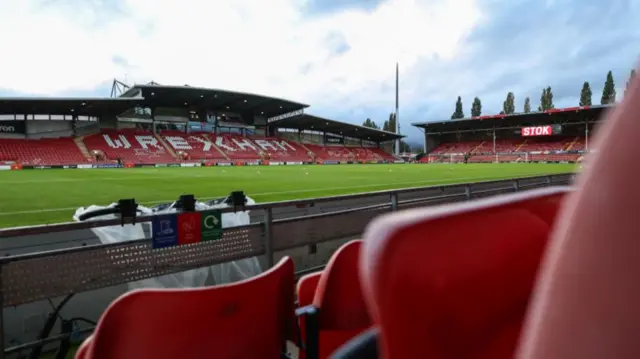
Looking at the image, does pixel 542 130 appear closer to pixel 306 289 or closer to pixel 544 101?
pixel 544 101

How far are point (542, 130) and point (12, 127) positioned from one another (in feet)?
210

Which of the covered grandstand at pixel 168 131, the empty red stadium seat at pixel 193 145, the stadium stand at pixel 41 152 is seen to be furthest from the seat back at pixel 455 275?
the empty red stadium seat at pixel 193 145

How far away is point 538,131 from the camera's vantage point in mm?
54625

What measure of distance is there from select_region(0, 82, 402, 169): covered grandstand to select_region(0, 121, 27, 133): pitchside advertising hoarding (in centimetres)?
8

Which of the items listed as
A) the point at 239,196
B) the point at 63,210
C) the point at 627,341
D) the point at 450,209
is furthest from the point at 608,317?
the point at 63,210

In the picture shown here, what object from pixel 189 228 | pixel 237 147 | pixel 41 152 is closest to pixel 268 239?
pixel 189 228

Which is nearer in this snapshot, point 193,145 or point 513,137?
point 193,145

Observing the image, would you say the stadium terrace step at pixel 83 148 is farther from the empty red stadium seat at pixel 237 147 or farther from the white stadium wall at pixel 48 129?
the empty red stadium seat at pixel 237 147

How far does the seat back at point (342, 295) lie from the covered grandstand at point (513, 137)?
5457cm

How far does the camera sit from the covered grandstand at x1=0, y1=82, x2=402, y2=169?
36022mm

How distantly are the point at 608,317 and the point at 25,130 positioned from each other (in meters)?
47.4

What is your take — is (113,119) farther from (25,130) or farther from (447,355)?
(447,355)

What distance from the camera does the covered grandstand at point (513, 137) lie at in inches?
2040

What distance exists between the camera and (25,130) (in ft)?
123
